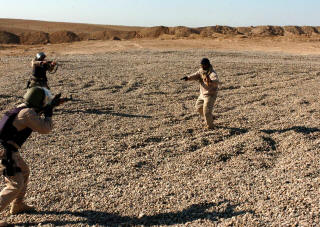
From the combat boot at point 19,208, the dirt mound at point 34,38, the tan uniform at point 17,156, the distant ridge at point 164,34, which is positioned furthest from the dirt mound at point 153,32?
the tan uniform at point 17,156

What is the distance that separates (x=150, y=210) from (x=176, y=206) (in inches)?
14.6

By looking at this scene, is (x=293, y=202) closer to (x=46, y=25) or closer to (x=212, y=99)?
(x=212, y=99)

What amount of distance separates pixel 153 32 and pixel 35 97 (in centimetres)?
3589

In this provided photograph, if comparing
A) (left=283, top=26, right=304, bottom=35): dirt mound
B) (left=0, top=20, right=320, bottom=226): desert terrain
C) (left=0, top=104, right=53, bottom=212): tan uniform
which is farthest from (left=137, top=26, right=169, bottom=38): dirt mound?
(left=0, top=104, right=53, bottom=212): tan uniform

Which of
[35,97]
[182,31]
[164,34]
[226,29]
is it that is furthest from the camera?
[226,29]

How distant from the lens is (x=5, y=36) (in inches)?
1307

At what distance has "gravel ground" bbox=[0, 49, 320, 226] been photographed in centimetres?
497

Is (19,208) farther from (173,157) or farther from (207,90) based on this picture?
(207,90)

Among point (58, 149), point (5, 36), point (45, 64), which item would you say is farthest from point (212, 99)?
point (5, 36)

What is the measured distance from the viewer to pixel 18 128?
14.9ft

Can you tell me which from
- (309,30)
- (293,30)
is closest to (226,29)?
(293,30)

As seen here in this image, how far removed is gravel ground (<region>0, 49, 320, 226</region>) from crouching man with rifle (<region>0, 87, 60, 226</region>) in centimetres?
56

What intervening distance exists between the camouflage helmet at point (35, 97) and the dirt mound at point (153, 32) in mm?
34986

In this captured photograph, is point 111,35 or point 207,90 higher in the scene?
point 111,35
